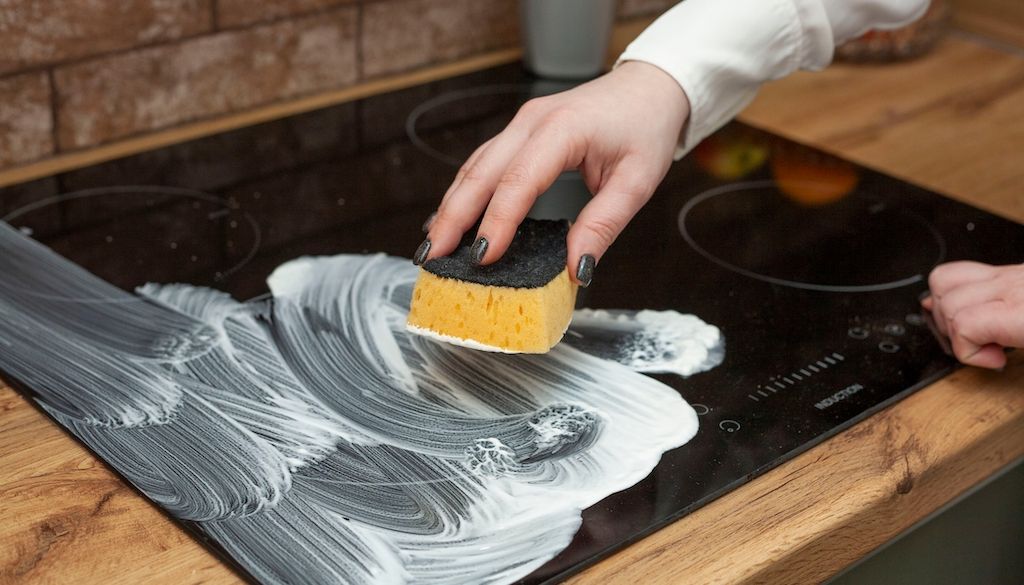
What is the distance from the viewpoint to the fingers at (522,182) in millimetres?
750

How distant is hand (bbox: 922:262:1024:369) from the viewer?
82cm

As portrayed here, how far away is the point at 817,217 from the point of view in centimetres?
107

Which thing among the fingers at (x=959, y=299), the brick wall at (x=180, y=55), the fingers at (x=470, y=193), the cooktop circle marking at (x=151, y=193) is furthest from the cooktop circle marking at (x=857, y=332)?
the brick wall at (x=180, y=55)

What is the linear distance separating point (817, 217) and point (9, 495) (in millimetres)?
738

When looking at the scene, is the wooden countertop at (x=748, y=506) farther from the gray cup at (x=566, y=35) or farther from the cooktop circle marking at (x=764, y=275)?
the gray cup at (x=566, y=35)

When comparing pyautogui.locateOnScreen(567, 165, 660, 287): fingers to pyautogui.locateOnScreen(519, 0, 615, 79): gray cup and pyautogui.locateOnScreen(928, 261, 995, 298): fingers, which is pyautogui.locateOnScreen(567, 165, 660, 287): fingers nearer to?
pyautogui.locateOnScreen(928, 261, 995, 298): fingers

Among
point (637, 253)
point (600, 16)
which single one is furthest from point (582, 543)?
point (600, 16)

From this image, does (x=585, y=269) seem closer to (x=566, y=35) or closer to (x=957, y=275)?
(x=957, y=275)

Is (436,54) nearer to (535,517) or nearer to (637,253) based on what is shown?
(637,253)

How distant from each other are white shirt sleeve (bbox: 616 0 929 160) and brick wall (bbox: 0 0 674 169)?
0.48 metres

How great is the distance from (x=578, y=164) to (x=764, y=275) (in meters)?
0.23

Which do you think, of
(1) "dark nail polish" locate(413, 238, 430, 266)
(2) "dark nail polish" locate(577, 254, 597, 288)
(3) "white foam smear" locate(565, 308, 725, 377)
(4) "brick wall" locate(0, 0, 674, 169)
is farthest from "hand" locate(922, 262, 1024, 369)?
(4) "brick wall" locate(0, 0, 674, 169)

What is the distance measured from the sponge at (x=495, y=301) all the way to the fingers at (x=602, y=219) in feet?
0.05

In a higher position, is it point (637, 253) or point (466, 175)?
point (466, 175)
